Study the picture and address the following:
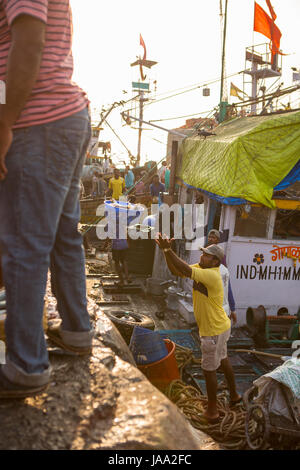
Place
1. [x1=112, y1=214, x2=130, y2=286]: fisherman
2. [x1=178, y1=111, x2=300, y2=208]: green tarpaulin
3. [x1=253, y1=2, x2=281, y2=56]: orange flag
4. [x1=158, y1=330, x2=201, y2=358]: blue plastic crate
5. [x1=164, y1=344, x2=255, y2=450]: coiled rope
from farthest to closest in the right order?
[x1=253, y1=2, x2=281, y2=56]: orange flag, [x1=112, y1=214, x2=130, y2=286]: fisherman, [x1=158, y1=330, x2=201, y2=358]: blue plastic crate, [x1=178, y1=111, x2=300, y2=208]: green tarpaulin, [x1=164, y1=344, x2=255, y2=450]: coiled rope

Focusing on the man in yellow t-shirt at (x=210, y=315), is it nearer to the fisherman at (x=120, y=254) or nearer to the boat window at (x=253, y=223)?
the boat window at (x=253, y=223)

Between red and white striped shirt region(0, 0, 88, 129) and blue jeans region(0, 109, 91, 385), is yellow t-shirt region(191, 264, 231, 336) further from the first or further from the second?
red and white striped shirt region(0, 0, 88, 129)

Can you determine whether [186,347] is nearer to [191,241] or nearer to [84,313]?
[191,241]

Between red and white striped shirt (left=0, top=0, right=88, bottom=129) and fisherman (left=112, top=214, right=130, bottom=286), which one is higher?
red and white striped shirt (left=0, top=0, right=88, bottom=129)

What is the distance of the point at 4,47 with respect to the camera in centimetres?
179

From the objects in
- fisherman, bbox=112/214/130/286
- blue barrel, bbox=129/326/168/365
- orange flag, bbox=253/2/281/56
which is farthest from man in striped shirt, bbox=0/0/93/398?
orange flag, bbox=253/2/281/56

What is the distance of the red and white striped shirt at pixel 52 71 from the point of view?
69.7 inches

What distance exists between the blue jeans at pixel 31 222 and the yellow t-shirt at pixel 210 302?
12.8 ft

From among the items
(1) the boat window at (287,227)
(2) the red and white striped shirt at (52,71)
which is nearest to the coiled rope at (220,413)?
(1) the boat window at (287,227)

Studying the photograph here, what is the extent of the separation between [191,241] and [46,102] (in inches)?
362

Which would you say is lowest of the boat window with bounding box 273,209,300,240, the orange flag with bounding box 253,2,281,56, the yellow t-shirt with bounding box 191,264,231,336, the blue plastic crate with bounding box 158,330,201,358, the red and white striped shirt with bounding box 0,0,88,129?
the blue plastic crate with bounding box 158,330,201,358

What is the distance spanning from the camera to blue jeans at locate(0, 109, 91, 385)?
1752 millimetres

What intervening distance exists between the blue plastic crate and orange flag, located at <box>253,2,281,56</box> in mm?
20771
